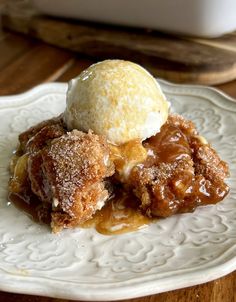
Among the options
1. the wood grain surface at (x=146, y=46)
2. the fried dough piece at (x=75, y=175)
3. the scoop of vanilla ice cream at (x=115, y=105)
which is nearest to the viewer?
the fried dough piece at (x=75, y=175)

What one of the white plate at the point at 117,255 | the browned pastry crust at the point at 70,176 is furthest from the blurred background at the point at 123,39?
the browned pastry crust at the point at 70,176

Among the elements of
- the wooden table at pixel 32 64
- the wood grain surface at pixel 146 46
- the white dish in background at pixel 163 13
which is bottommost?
the wooden table at pixel 32 64

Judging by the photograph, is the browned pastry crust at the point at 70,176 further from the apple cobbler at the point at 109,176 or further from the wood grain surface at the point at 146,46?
the wood grain surface at the point at 146,46

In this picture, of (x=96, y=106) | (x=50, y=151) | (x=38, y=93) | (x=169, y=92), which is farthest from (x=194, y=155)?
(x=38, y=93)

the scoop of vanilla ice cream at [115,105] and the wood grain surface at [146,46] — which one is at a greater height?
the scoop of vanilla ice cream at [115,105]

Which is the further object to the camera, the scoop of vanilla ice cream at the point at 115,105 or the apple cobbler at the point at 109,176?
the scoop of vanilla ice cream at the point at 115,105

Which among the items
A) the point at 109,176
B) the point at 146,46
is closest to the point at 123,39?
the point at 146,46

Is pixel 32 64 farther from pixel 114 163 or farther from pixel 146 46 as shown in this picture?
pixel 114 163
